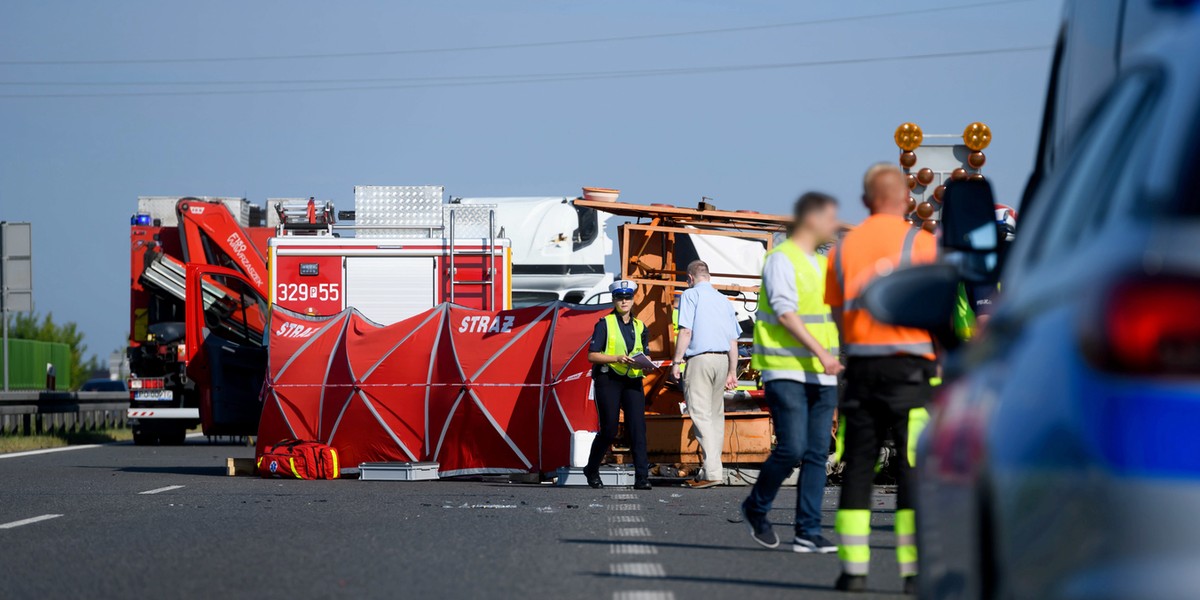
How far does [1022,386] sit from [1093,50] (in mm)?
2609

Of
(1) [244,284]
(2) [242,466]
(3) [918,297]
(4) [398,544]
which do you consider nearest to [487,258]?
(2) [242,466]

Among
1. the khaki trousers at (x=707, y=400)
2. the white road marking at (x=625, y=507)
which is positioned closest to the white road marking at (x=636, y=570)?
the white road marking at (x=625, y=507)

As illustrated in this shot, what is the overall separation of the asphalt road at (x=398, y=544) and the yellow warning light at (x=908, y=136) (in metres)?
2.66

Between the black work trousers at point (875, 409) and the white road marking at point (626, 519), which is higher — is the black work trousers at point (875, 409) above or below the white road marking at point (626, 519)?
above

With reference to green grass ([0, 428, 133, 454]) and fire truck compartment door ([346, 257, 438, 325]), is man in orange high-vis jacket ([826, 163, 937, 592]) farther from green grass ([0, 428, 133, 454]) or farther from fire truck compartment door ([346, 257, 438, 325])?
green grass ([0, 428, 133, 454])

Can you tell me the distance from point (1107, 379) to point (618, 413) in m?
12.8

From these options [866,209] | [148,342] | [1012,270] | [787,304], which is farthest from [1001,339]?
[148,342]

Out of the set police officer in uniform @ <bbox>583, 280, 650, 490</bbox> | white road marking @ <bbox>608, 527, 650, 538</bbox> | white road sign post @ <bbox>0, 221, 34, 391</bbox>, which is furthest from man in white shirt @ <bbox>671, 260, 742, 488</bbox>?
white road sign post @ <bbox>0, 221, 34, 391</bbox>

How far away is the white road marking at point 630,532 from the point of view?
10.0 metres

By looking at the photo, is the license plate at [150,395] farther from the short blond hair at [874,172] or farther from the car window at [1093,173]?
the car window at [1093,173]

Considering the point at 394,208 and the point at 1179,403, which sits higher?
the point at 394,208

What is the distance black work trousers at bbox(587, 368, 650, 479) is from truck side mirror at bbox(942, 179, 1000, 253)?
380 inches

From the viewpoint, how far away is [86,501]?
510 inches

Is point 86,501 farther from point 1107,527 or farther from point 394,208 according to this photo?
point 1107,527
